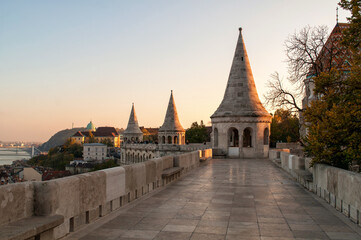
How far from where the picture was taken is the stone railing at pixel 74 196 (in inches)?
141

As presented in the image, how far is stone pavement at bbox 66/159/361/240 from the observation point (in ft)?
14.6

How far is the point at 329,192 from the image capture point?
6543 mm

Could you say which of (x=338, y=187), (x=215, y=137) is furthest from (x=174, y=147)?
(x=338, y=187)

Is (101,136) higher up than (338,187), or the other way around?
(101,136)

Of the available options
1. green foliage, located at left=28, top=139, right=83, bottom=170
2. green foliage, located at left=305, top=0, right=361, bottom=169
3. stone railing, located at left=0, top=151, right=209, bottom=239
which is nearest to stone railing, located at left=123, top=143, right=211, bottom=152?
green foliage, located at left=305, top=0, right=361, bottom=169

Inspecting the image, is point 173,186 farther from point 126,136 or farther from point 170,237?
point 126,136

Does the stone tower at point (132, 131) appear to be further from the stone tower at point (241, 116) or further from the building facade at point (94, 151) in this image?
the building facade at point (94, 151)

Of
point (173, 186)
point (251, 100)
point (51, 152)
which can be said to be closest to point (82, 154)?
point (51, 152)

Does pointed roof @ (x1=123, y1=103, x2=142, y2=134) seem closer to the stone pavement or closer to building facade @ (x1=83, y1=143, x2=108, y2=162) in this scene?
the stone pavement

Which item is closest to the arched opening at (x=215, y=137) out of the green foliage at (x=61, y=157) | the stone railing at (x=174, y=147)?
the stone railing at (x=174, y=147)

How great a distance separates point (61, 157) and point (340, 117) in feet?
380

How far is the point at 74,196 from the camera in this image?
14.8ft

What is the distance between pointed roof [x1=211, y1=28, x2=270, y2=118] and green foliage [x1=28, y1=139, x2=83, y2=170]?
302ft

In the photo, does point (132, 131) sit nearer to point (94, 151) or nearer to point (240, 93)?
point (240, 93)
